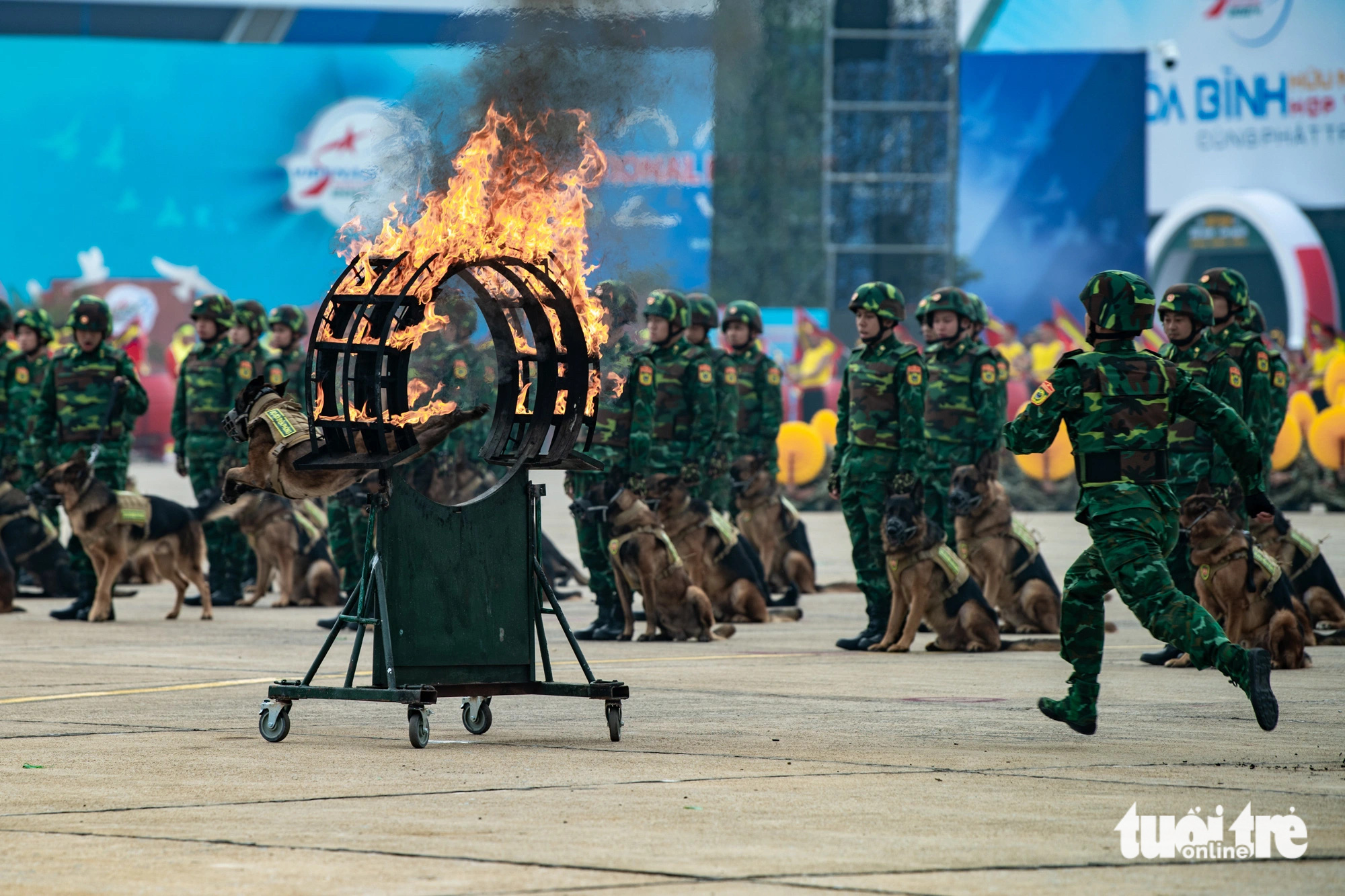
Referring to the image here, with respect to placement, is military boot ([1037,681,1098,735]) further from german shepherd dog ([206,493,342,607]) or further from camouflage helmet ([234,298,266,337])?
camouflage helmet ([234,298,266,337])

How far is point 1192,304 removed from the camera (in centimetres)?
1131

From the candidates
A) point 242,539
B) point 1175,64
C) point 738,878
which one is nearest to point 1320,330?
point 1175,64

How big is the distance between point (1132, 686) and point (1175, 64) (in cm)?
3876

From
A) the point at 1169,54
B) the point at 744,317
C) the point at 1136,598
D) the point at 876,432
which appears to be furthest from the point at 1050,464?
the point at 1136,598

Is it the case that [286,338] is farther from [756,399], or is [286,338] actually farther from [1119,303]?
[1119,303]

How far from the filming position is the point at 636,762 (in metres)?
7.63

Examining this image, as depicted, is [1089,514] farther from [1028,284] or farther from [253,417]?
[1028,284]

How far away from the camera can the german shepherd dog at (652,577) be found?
518 inches

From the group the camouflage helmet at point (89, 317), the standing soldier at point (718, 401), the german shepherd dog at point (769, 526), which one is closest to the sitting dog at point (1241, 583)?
the standing soldier at point (718, 401)

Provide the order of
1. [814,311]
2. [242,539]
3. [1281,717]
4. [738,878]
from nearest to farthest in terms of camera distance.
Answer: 1. [738,878]
2. [1281,717]
3. [242,539]
4. [814,311]

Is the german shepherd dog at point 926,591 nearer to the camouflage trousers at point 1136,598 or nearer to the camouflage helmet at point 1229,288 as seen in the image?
the camouflage helmet at point 1229,288

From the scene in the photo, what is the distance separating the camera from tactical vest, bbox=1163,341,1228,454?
37.6 ft

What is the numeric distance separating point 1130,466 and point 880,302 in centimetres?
470

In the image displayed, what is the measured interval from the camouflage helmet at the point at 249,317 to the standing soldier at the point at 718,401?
3654mm
